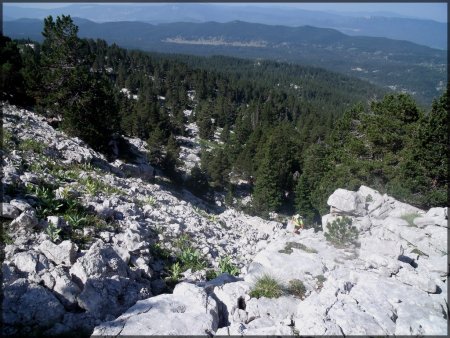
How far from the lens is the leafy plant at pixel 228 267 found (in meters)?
14.3

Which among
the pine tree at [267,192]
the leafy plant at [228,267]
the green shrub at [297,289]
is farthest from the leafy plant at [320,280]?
the pine tree at [267,192]

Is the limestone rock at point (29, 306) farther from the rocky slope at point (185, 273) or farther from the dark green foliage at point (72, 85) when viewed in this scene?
the dark green foliage at point (72, 85)

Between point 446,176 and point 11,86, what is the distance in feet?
125

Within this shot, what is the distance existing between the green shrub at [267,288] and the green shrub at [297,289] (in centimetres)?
35

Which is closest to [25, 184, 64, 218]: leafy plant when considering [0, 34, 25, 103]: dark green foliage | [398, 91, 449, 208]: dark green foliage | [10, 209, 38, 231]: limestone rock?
[10, 209, 38, 231]: limestone rock

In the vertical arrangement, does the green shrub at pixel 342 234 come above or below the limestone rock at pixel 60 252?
below

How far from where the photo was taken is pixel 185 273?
13.4 metres

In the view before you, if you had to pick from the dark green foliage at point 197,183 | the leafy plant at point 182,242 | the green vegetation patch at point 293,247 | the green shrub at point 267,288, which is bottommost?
the dark green foliage at point 197,183

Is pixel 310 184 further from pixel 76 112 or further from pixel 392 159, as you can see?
pixel 76 112

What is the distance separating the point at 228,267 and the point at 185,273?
2.07 m

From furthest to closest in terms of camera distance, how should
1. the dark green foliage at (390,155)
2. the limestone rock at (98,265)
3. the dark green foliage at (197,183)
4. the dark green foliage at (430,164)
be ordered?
1. the dark green foliage at (197,183)
2. the dark green foliage at (390,155)
3. the dark green foliage at (430,164)
4. the limestone rock at (98,265)

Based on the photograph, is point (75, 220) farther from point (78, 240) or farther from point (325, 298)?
point (325, 298)

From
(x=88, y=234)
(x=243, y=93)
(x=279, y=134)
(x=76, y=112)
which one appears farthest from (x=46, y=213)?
(x=243, y=93)

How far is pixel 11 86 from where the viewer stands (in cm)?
3353
